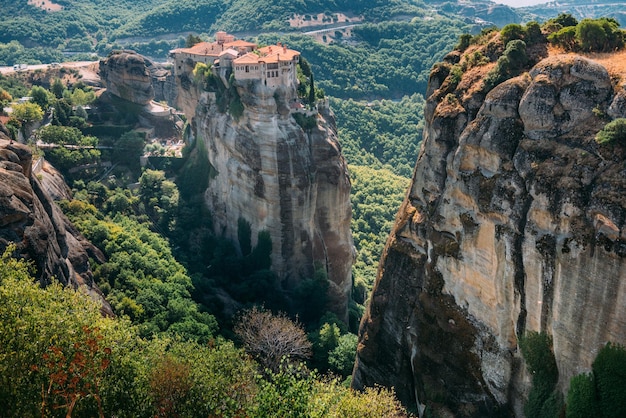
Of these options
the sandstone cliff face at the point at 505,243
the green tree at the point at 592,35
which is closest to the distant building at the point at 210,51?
the sandstone cliff face at the point at 505,243

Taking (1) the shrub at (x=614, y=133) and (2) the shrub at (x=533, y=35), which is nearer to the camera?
(1) the shrub at (x=614, y=133)

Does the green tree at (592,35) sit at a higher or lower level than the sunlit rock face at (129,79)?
higher

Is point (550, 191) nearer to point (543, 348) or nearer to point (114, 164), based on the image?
point (543, 348)

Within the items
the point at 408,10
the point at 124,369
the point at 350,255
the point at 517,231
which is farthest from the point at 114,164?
the point at 408,10

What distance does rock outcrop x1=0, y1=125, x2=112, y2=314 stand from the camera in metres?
33.9

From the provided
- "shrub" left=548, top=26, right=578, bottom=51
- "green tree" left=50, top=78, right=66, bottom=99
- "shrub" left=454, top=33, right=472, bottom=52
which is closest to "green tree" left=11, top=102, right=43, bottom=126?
"green tree" left=50, top=78, right=66, bottom=99

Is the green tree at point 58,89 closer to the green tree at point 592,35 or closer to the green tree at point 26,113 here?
the green tree at point 26,113

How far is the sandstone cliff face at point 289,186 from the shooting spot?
58.2 m

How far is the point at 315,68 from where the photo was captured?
4688 inches

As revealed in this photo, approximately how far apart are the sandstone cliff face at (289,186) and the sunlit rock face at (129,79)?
713 inches

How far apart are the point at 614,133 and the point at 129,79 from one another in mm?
60529

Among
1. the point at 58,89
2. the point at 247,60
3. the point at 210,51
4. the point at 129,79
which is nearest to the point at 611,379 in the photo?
the point at 247,60

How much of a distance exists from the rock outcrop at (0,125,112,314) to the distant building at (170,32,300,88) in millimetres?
21106

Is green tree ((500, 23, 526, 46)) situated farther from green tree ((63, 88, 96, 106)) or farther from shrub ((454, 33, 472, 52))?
green tree ((63, 88, 96, 106))
